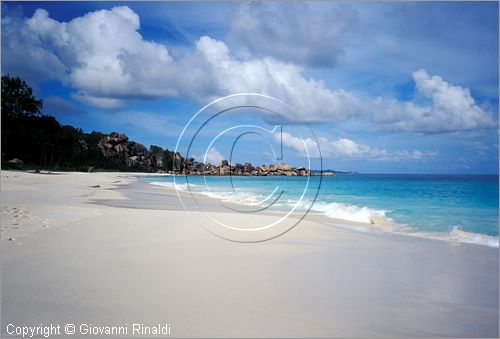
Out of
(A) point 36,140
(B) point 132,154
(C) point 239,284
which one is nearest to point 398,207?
(C) point 239,284

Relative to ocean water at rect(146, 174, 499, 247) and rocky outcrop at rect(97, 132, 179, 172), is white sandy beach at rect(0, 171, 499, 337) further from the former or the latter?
rocky outcrop at rect(97, 132, 179, 172)

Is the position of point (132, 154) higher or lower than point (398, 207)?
higher

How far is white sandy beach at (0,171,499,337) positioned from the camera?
3.09 metres

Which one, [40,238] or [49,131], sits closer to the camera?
[40,238]

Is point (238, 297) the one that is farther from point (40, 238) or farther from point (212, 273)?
point (40, 238)

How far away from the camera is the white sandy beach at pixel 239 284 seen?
3086 mm

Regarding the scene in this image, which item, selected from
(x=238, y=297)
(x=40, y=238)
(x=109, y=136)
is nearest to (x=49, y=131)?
(x=109, y=136)

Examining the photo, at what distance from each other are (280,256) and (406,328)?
2244mm

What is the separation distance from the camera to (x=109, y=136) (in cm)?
7094

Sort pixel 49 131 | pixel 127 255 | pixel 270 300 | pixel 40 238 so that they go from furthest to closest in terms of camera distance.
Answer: pixel 49 131, pixel 40 238, pixel 127 255, pixel 270 300

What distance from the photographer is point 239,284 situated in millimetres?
3920

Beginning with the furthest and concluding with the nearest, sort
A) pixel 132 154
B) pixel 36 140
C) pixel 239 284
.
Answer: pixel 132 154 < pixel 36 140 < pixel 239 284

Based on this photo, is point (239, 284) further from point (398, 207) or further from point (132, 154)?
point (132, 154)

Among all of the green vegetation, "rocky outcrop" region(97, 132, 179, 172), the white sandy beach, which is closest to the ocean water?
the white sandy beach
